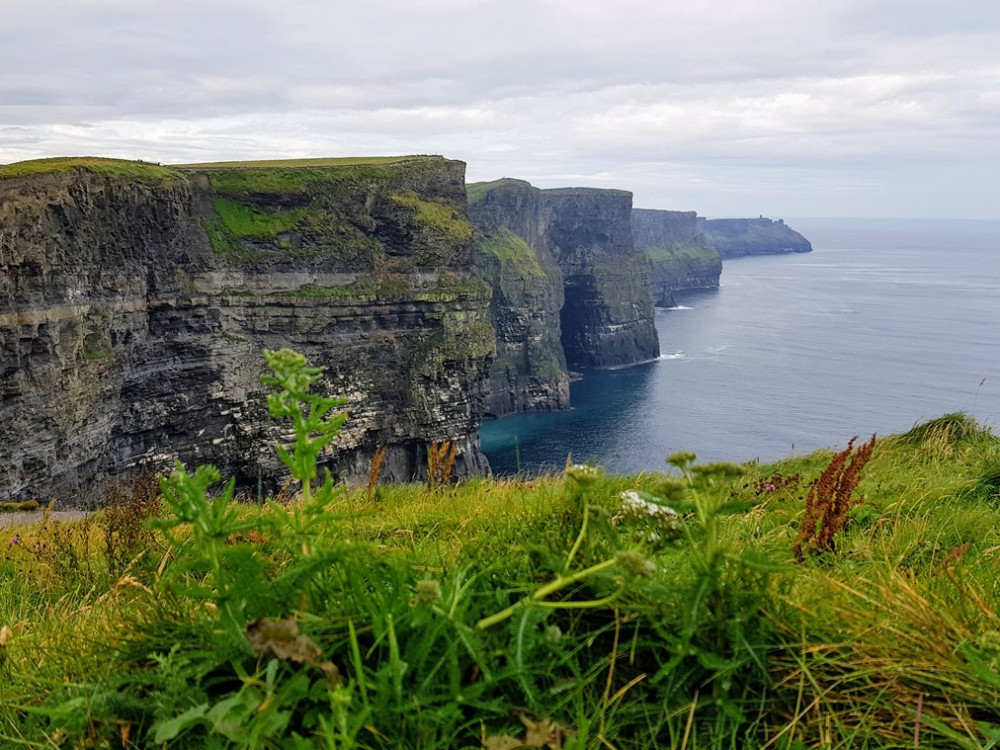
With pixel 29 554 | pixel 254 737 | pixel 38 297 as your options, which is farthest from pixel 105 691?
pixel 38 297

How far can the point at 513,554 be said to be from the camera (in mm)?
3689

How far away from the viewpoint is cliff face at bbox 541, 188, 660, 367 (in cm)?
13588

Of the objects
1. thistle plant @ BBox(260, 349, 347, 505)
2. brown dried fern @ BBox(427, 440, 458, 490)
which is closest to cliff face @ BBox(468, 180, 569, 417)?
brown dried fern @ BBox(427, 440, 458, 490)

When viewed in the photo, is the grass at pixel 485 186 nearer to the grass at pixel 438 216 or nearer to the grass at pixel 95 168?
the grass at pixel 438 216

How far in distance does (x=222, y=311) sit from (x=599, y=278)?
99.2 m

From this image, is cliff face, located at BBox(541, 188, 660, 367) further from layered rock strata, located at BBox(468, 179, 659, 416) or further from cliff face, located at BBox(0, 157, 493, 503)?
cliff face, located at BBox(0, 157, 493, 503)

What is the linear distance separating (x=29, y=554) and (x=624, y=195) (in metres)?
154

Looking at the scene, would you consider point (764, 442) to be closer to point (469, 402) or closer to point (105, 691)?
point (469, 402)

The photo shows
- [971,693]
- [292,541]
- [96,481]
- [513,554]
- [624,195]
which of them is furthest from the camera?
[624,195]

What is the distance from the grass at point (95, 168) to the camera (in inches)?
1602

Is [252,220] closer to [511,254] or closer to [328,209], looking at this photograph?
[328,209]

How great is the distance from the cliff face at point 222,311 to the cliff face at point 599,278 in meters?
71.8

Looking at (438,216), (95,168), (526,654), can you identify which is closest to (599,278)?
(438,216)

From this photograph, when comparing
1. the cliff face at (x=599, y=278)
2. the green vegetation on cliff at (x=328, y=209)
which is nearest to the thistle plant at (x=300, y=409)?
the green vegetation on cliff at (x=328, y=209)
